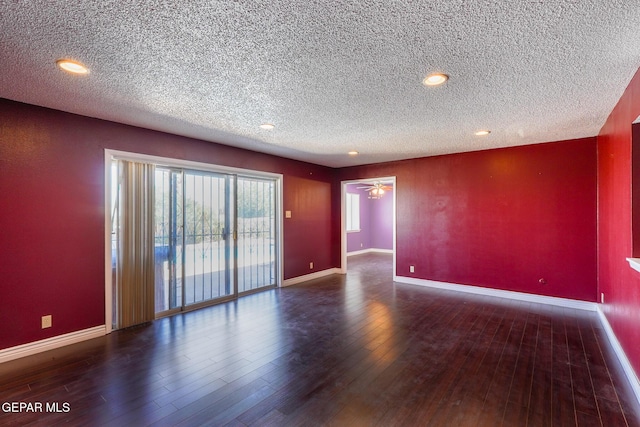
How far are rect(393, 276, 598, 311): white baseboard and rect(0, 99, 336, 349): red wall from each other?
5.18 metres

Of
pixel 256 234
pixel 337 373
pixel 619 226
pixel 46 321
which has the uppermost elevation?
pixel 619 226

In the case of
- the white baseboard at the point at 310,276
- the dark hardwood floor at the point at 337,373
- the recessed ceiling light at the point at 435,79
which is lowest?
the dark hardwood floor at the point at 337,373

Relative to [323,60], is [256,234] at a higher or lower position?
lower

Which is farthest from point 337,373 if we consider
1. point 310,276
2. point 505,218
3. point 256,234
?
point 505,218

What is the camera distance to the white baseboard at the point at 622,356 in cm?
225

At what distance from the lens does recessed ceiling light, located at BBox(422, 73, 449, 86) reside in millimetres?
2354

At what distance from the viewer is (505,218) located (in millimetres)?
4902

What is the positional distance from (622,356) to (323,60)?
149 inches

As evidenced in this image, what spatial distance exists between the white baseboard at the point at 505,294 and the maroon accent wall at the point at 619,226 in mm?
523

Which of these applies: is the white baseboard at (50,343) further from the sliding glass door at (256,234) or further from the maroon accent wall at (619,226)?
the maroon accent wall at (619,226)

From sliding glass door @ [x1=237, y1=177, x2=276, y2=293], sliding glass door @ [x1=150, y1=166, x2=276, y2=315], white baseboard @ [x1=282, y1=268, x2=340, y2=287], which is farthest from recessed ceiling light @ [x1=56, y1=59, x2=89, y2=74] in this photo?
white baseboard @ [x1=282, y1=268, x2=340, y2=287]

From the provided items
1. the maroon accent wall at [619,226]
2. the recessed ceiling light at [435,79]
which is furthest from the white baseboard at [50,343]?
the maroon accent wall at [619,226]

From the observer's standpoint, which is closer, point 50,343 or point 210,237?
point 50,343

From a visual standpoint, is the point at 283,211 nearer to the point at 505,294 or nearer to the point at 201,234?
the point at 201,234
